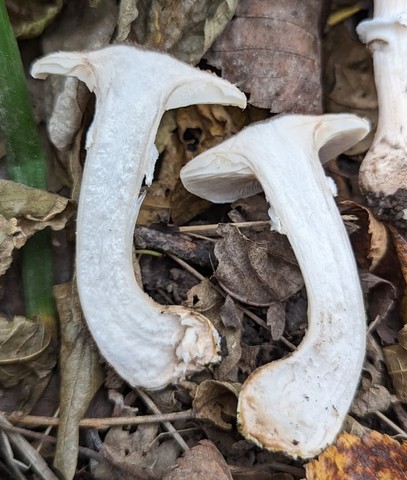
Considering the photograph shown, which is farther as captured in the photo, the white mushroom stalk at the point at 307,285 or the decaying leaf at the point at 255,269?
the decaying leaf at the point at 255,269

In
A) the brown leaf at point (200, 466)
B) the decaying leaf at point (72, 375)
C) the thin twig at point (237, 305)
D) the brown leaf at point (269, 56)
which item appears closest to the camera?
the brown leaf at point (200, 466)

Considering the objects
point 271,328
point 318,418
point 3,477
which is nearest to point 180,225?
point 271,328

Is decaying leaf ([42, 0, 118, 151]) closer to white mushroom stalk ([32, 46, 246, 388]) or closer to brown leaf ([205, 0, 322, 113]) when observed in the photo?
white mushroom stalk ([32, 46, 246, 388])

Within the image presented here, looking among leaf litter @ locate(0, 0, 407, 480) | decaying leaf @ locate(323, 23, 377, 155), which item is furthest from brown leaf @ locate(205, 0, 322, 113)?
decaying leaf @ locate(323, 23, 377, 155)

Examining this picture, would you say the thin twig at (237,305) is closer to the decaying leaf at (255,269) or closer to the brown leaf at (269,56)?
the decaying leaf at (255,269)

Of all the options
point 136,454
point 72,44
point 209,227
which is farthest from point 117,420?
point 72,44

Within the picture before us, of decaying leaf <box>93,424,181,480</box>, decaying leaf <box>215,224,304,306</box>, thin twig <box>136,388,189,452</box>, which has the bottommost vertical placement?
decaying leaf <box>93,424,181,480</box>

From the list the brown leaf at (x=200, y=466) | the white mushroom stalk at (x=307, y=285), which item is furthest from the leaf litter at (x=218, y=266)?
the white mushroom stalk at (x=307, y=285)

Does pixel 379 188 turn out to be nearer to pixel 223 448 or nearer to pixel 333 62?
pixel 333 62
